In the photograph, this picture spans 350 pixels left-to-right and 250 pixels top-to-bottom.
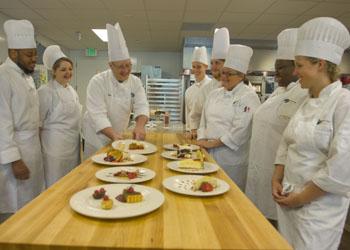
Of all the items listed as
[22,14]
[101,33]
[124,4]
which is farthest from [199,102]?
[101,33]

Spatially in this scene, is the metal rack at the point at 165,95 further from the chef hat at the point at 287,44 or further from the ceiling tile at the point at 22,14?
Answer: the chef hat at the point at 287,44

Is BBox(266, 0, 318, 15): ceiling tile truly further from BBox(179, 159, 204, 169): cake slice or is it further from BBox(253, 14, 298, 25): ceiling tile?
BBox(179, 159, 204, 169): cake slice

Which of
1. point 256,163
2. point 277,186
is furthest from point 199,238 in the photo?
point 256,163

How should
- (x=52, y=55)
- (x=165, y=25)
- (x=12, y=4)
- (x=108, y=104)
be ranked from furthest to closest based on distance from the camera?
(x=165, y=25) → (x=12, y=4) → (x=52, y=55) → (x=108, y=104)

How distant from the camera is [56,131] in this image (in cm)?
236

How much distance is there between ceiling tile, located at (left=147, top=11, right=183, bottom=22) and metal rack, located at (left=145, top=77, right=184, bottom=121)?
3.91 ft

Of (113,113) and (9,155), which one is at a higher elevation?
(113,113)

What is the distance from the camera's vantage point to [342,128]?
1.15m

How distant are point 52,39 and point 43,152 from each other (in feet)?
15.6

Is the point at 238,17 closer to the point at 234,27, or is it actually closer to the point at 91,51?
the point at 234,27

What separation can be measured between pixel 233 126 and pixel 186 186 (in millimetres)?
980

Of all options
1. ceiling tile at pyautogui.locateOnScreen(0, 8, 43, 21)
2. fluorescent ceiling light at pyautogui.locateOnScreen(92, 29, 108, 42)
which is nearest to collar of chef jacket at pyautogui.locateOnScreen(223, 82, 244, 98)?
ceiling tile at pyautogui.locateOnScreen(0, 8, 43, 21)

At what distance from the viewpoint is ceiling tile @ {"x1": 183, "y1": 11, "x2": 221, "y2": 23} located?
14.2 feet

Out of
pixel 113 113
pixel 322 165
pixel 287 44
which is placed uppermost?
pixel 287 44
